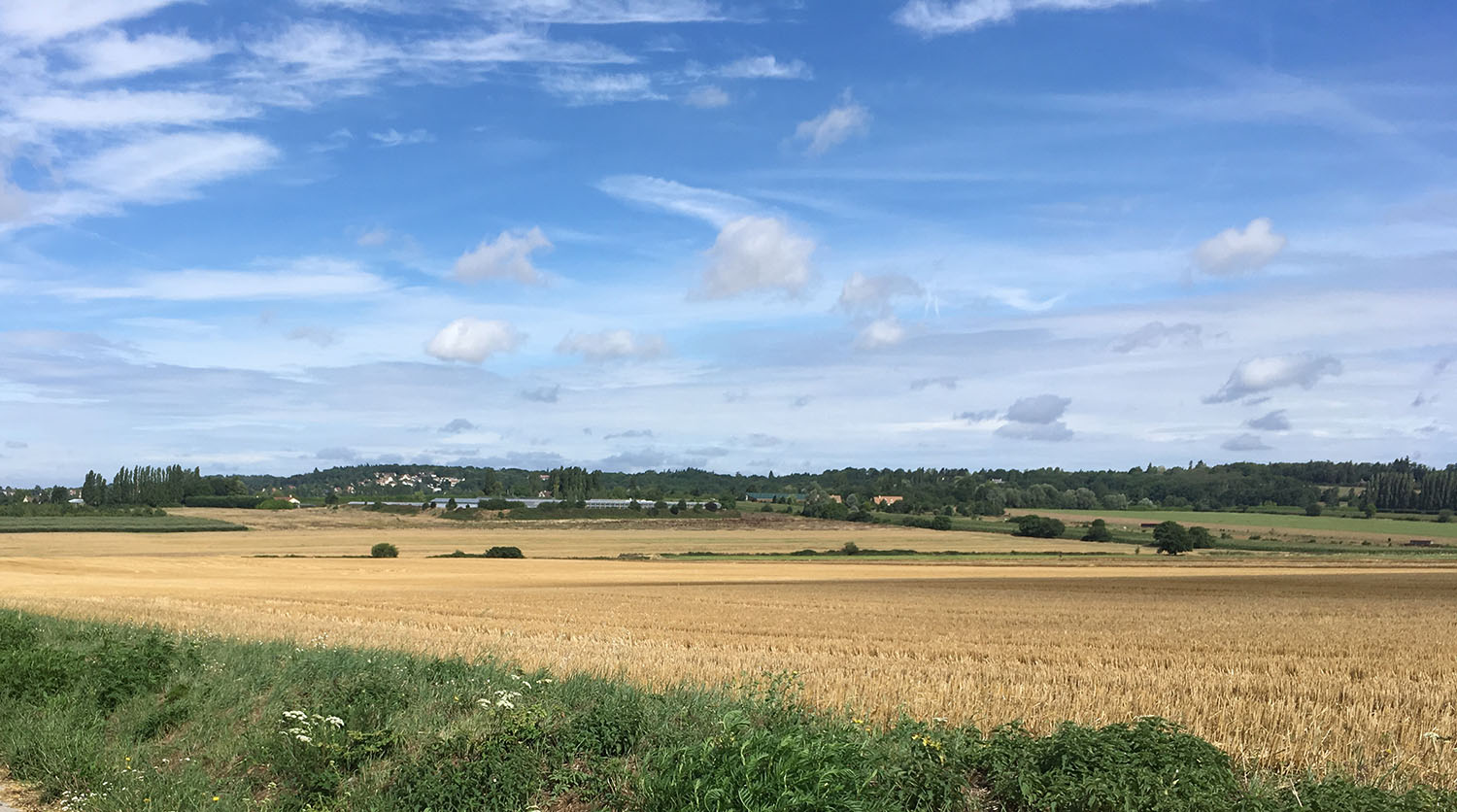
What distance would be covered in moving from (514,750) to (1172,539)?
314ft

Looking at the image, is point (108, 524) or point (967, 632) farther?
point (108, 524)

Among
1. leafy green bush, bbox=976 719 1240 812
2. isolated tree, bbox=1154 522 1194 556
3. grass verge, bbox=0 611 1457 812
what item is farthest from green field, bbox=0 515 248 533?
leafy green bush, bbox=976 719 1240 812

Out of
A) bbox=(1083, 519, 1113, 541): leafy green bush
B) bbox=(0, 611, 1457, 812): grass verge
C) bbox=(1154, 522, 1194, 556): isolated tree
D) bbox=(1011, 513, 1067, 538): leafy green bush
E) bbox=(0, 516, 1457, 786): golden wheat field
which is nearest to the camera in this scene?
bbox=(0, 611, 1457, 812): grass verge

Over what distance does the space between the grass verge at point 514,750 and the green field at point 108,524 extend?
103438 millimetres

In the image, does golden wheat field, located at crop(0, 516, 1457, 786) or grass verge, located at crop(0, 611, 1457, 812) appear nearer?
grass verge, located at crop(0, 611, 1457, 812)

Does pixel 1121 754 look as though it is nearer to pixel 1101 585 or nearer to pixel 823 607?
pixel 823 607

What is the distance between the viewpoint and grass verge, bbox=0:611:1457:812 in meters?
7.35

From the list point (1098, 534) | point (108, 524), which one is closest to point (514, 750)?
point (1098, 534)

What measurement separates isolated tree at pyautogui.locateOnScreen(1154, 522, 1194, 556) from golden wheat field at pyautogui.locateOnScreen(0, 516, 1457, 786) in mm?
34269

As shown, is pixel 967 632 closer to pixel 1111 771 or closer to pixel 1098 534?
pixel 1111 771

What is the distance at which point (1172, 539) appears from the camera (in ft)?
307

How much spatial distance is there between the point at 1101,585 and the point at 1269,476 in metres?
158

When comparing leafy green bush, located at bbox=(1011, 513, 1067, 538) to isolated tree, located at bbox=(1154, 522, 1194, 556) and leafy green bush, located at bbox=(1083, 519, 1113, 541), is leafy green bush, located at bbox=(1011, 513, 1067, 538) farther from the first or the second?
isolated tree, located at bbox=(1154, 522, 1194, 556)

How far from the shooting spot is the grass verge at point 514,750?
7.35 meters
